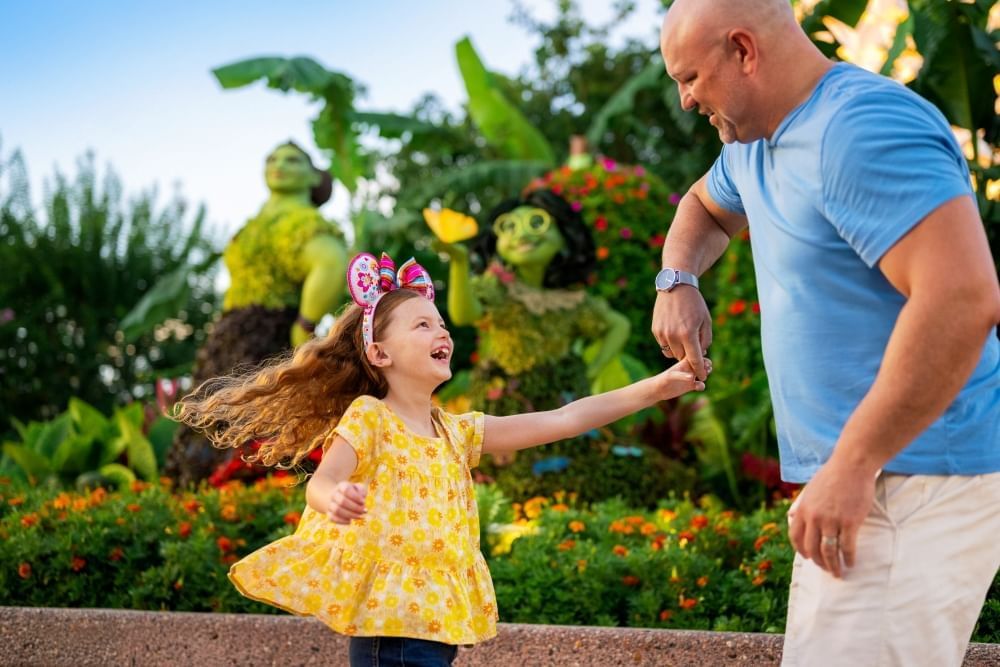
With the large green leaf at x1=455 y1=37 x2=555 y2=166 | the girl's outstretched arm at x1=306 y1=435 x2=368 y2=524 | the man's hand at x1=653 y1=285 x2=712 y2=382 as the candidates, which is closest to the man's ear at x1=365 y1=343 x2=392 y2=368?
the girl's outstretched arm at x1=306 y1=435 x2=368 y2=524

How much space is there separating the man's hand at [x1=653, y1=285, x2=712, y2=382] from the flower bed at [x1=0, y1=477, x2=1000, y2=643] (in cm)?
171

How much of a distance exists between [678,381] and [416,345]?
654 millimetres

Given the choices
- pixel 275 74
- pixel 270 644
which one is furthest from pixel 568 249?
pixel 275 74

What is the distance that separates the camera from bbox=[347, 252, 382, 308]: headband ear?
2.96m

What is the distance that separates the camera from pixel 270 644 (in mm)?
4035

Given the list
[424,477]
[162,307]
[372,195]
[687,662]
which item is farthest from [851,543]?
[372,195]

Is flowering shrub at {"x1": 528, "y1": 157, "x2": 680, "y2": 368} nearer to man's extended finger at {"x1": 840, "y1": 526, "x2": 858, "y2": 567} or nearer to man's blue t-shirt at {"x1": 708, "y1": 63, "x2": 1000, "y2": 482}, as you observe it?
man's blue t-shirt at {"x1": 708, "y1": 63, "x2": 1000, "y2": 482}

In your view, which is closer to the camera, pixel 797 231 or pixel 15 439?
pixel 797 231

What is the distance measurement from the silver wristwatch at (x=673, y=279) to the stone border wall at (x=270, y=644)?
148 cm

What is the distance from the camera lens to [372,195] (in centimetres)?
1703

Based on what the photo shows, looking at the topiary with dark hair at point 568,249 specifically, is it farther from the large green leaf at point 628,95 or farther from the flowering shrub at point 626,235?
the large green leaf at point 628,95

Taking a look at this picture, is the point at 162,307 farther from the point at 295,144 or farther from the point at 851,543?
the point at 851,543

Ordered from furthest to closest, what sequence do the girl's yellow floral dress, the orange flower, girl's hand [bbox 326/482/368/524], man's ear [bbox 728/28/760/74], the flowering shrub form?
the flowering shrub
the orange flower
the girl's yellow floral dress
girl's hand [bbox 326/482/368/524]
man's ear [bbox 728/28/760/74]

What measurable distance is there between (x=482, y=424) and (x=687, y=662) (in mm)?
1150
